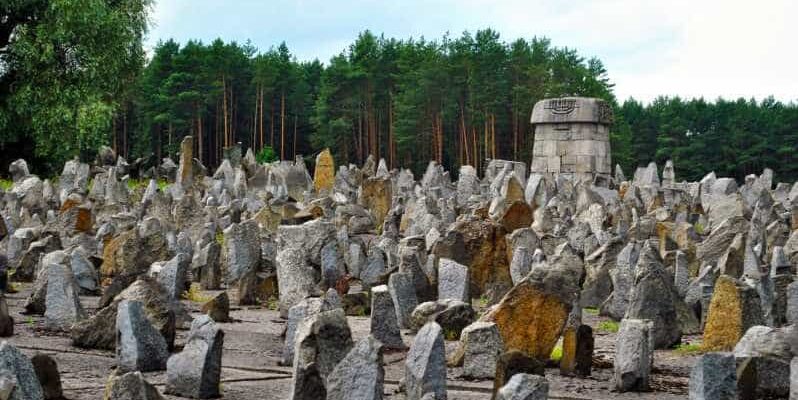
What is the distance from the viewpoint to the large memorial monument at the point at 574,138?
89.9ft

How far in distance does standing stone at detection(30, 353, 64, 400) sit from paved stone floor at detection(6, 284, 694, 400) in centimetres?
14

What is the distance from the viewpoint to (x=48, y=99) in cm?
3247

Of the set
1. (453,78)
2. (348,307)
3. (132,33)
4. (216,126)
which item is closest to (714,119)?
(453,78)

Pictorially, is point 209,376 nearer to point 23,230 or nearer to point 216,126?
point 23,230

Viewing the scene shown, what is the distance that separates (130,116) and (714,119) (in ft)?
127

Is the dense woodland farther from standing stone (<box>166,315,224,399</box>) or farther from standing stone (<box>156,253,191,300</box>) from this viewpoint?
standing stone (<box>166,315,224,399</box>)

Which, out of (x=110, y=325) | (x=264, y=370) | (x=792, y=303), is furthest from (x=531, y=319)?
(x=110, y=325)

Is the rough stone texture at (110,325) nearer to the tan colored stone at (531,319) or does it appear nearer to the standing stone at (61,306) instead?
the standing stone at (61,306)

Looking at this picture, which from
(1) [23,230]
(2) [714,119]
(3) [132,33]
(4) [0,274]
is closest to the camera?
(4) [0,274]

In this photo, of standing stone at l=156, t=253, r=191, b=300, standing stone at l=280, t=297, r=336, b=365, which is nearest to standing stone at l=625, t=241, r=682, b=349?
standing stone at l=280, t=297, r=336, b=365

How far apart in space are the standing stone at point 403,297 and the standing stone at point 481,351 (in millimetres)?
1869

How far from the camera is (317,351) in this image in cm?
540

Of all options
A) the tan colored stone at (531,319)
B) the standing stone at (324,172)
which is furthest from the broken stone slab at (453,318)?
the standing stone at (324,172)

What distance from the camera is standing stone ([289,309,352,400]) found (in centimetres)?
513
